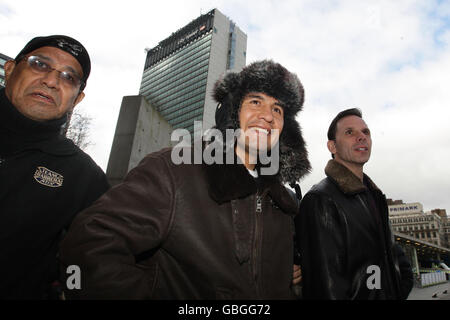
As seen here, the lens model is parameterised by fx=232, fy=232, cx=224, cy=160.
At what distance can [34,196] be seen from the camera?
1.73 metres

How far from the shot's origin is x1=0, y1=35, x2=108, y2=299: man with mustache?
1.63 meters

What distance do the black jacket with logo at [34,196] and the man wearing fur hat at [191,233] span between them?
800 mm

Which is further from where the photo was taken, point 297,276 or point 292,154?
point 292,154

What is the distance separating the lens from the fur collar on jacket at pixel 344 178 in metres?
2.44

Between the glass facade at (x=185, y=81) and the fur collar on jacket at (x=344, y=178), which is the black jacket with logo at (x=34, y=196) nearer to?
the fur collar on jacket at (x=344, y=178)

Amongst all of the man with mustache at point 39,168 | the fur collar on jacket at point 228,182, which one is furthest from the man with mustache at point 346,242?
the man with mustache at point 39,168

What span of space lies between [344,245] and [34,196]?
2.62 meters

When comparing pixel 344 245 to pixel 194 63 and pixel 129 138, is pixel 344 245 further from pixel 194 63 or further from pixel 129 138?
pixel 194 63

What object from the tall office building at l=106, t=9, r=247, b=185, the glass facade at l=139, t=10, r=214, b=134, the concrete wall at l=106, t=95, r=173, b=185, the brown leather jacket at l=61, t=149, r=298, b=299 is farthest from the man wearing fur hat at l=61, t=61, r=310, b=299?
the glass facade at l=139, t=10, r=214, b=134

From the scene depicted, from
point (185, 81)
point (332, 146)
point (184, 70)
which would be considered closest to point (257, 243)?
point (332, 146)

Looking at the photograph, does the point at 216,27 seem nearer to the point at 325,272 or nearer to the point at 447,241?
the point at 325,272

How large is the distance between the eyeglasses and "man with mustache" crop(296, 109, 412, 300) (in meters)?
2.55

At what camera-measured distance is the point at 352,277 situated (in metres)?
2.07

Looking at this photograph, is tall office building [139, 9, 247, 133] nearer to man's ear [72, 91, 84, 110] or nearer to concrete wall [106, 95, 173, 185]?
concrete wall [106, 95, 173, 185]
